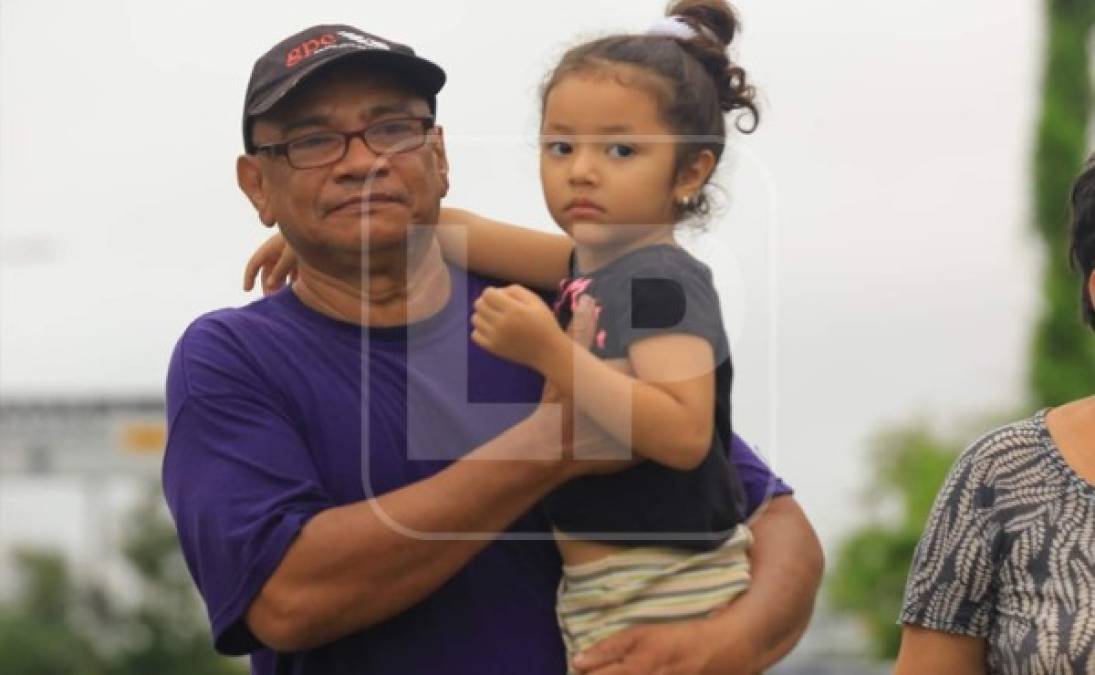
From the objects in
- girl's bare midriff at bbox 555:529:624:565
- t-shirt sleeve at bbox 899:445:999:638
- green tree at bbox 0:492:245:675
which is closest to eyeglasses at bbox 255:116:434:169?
girl's bare midriff at bbox 555:529:624:565

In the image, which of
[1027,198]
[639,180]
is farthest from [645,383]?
[1027,198]

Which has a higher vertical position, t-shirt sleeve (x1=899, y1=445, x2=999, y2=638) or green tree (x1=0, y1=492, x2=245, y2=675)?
t-shirt sleeve (x1=899, y1=445, x2=999, y2=638)

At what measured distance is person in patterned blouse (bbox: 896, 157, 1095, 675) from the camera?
3463mm

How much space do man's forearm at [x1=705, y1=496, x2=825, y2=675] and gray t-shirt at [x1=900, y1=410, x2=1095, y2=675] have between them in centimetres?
16

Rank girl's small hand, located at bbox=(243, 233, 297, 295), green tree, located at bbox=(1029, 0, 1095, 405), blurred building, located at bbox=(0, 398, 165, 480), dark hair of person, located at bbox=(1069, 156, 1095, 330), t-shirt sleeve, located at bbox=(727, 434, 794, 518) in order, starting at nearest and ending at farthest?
dark hair of person, located at bbox=(1069, 156, 1095, 330) → t-shirt sleeve, located at bbox=(727, 434, 794, 518) → girl's small hand, located at bbox=(243, 233, 297, 295) → green tree, located at bbox=(1029, 0, 1095, 405) → blurred building, located at bbox=(0, 398, 165, 480)

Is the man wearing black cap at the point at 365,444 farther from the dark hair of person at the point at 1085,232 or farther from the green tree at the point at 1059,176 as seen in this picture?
the green tree at the point at 1059,176

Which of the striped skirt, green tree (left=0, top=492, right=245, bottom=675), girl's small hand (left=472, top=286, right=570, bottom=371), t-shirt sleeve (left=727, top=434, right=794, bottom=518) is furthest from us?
green tree (left=0, top=492, right=245, bottom=675)

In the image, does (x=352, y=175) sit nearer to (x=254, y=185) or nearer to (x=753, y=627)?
(x=254, y=185)

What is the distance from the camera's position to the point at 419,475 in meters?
3.47

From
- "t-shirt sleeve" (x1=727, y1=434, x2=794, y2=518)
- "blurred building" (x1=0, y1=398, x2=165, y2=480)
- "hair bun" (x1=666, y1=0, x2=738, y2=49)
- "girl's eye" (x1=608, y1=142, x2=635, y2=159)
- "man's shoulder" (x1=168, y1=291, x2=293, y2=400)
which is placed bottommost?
"blurred building" (x1=0, y1=398, x2=165, y2=480)

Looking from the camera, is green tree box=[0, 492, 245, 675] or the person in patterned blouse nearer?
the person in patterned blouse

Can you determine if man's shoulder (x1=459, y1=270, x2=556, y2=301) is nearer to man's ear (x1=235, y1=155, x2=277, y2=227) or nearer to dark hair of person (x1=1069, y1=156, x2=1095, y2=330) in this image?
man's ear (x1=235, y1=155, x2=277, y2=227)

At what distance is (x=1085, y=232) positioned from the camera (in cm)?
354

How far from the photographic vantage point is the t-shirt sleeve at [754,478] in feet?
11.9
